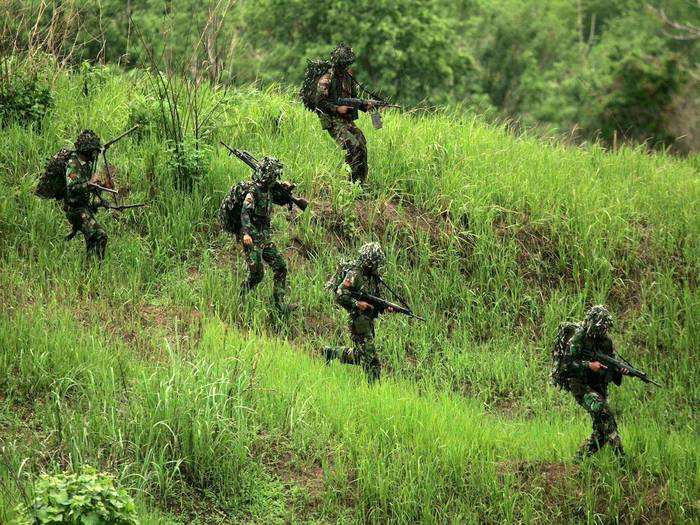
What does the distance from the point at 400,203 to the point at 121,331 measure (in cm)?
429

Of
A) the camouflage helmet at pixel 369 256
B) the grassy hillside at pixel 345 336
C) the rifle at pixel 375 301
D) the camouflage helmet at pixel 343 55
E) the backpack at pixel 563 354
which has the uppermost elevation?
the camouflage helmet at pixel 343 55

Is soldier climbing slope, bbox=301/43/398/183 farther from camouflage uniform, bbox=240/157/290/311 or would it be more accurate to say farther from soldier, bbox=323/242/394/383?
soldier, bbox=323/242/394/383

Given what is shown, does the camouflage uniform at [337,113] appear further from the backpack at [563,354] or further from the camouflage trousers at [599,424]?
the camouflage trousers at [599,424]

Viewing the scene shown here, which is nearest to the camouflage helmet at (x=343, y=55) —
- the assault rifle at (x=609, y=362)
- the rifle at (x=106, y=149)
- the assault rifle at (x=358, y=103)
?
the assault rifle at (x=358, y=103)

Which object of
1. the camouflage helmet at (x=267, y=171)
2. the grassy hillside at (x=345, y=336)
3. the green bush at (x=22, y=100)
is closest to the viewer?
the grassy hillside at (x=345, y=336)

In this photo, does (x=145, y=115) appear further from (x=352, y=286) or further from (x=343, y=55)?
(x=352, y=286)

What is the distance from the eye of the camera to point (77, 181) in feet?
40.2

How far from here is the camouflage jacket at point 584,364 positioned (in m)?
10.1

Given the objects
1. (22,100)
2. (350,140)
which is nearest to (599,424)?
(350,140)

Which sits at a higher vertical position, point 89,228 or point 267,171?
point 267,171

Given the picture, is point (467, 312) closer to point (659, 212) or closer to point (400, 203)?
point (400, 203)

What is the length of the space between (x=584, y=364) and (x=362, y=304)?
2.24 meters

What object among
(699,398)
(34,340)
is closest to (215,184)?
(34,340)

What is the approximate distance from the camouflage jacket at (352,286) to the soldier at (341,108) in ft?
10.8
